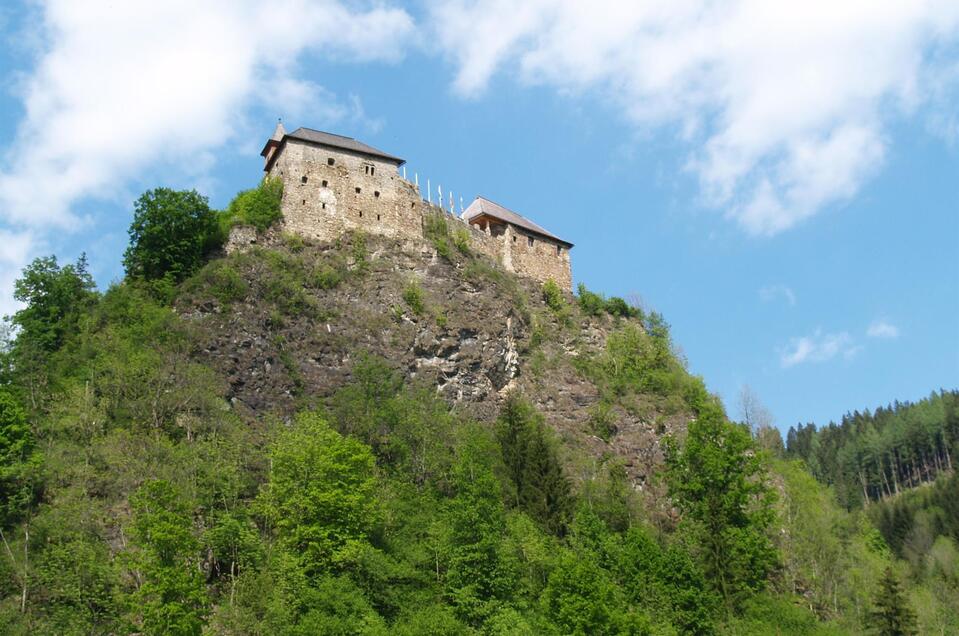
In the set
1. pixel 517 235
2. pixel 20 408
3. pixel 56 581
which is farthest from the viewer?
pixel 517 235

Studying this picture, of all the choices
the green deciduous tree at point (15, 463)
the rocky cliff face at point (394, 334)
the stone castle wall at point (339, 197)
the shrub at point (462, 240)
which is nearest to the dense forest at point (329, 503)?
the green deciduous tree at point (15, 463)

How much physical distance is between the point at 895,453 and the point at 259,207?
10110cm

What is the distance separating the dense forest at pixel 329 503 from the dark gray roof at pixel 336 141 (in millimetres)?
4434

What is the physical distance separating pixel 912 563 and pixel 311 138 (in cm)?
6119

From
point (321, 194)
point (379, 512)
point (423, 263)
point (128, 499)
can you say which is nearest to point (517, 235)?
point (423, 263)

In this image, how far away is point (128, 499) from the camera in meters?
35.4

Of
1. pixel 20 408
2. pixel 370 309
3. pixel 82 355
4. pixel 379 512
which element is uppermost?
pixel 370 309

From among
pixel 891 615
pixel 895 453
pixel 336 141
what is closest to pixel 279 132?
pixel 336 141

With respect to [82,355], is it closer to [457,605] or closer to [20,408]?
[20,408]

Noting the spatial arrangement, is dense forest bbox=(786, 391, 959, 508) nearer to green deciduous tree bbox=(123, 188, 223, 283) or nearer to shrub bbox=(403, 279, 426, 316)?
shrub bbox=(403, 279, 426, 316)

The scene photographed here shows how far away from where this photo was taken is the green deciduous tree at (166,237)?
169ft

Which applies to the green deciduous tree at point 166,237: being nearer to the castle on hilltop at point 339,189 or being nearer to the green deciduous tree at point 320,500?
the castle on hilltop at point 339,189

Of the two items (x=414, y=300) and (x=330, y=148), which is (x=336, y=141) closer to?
(x=330, y=148)

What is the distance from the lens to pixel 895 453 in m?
124
